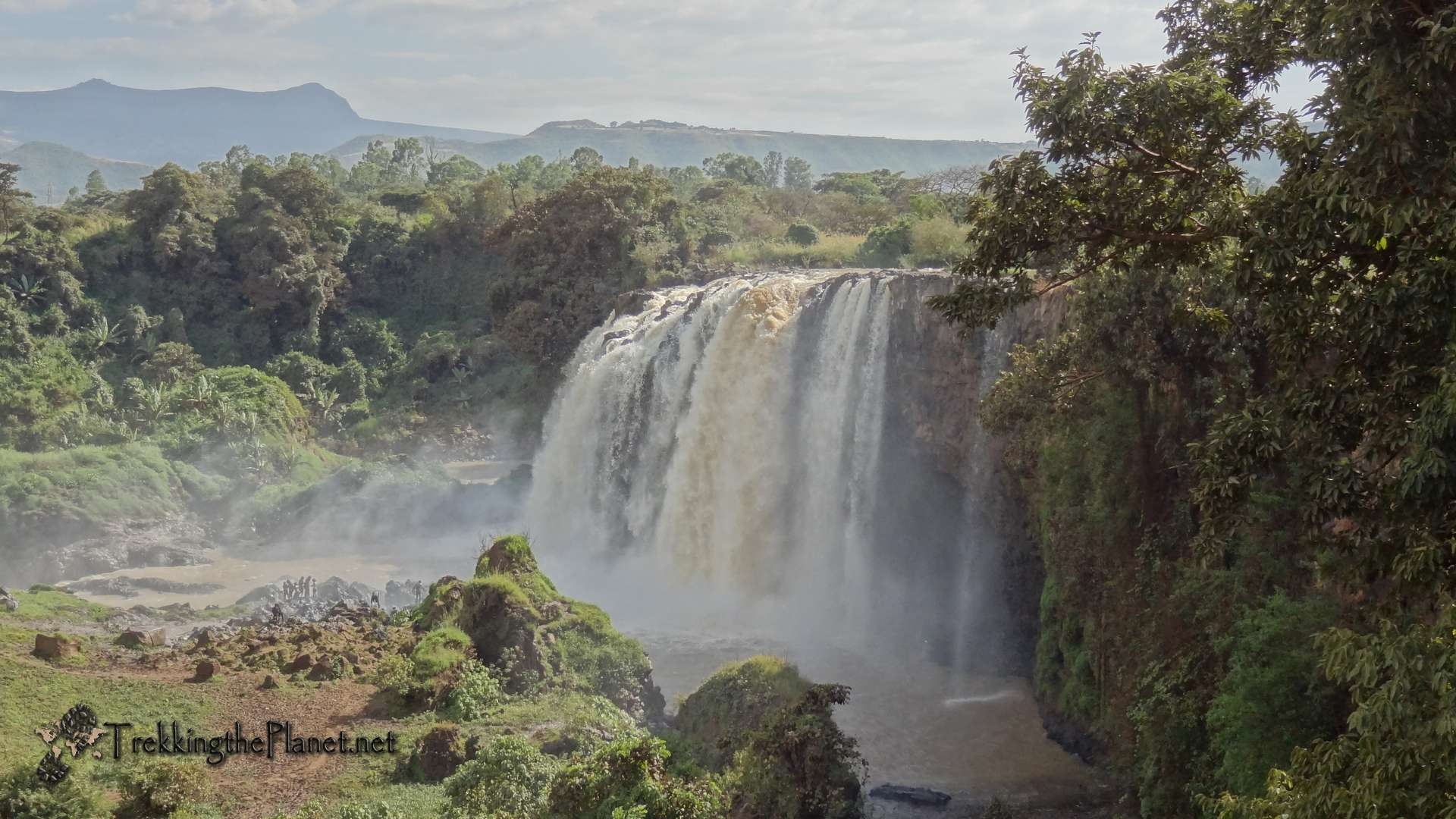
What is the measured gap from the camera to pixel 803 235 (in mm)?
36625

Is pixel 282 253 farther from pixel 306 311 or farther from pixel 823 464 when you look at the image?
pixel 823 464

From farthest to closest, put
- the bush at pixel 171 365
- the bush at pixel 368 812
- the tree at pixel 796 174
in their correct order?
the tree at pixel 796 174 < the bush at pixel 171 365 < the bush at pixel 368 812

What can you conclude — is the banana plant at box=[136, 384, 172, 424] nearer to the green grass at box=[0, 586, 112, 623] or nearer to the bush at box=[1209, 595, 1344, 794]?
the green grass at box=[0, 586, 112, 623]

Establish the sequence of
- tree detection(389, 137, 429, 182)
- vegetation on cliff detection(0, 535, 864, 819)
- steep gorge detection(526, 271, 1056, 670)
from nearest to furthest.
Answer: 1. vegetation on cliff detection(0, 535, 864, 819)
2. steep gorge detection(526, 271, 1056, 670)
3. tree detection(389, 137, 429, 182)

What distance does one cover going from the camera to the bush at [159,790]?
11352 millimetres

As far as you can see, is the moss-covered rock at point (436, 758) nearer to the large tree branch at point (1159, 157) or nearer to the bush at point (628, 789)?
the bush at point (628, 789)

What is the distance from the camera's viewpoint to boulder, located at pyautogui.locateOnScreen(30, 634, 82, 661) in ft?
51.7

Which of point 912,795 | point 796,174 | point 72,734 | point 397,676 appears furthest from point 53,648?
point 796,174

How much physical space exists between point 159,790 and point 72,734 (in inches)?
102

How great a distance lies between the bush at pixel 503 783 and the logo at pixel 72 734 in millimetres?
3949

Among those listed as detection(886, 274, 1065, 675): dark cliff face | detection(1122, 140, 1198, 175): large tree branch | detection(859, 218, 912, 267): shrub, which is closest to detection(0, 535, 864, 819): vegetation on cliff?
detection(886, 274, 1065, 675): dark cliff face

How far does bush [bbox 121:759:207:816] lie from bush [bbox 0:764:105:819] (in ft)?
0.94

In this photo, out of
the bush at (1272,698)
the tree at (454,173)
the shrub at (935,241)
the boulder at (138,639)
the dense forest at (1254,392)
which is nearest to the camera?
the dense forest at (1254,392)

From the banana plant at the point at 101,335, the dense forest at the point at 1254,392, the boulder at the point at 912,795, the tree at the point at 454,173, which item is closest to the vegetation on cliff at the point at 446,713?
the boulder at the point at 912,795
